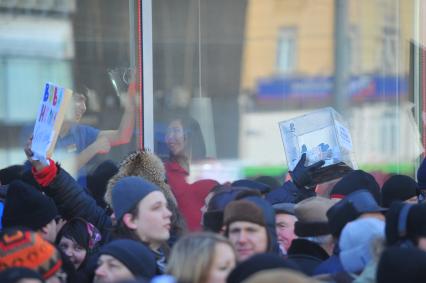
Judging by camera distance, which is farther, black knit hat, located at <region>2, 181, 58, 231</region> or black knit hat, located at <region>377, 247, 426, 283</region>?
black knit hat, located at <region>2, 181, 58, 231</region>

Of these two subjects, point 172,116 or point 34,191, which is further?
point 172,116

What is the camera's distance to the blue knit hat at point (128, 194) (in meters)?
5.46

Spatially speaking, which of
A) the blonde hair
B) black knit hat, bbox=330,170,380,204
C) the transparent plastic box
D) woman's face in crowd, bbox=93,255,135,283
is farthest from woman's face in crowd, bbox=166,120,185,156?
the blonde hair

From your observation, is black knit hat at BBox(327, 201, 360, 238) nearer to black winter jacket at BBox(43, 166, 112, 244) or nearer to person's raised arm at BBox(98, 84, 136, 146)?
black winter jacket at BBox(43, 166, 112, 244)

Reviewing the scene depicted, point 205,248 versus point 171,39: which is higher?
point 171,39

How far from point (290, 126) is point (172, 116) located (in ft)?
4.71

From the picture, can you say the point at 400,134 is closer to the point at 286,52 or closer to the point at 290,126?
the point at 286,52

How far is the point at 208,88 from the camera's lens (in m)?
9.02

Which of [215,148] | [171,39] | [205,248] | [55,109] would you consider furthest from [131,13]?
[205,248]

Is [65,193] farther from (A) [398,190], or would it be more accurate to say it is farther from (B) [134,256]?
(A) [398,190]

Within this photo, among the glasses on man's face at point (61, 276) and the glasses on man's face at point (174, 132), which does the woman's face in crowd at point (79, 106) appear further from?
the glasses on man's face at point (61, 276)

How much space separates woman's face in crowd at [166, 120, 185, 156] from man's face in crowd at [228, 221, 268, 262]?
3.37m

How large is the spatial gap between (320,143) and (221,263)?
3188 mm

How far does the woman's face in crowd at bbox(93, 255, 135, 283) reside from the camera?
473 cm
